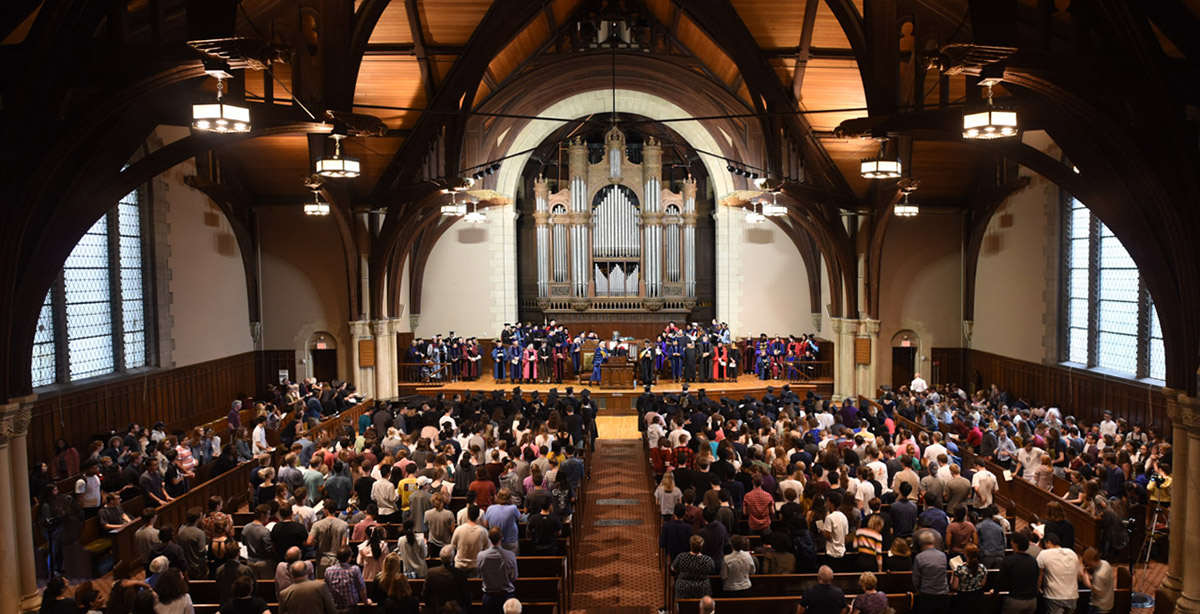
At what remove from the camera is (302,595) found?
6691 millimetres

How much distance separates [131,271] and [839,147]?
1644cm

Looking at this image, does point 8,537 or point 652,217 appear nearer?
point 8,537

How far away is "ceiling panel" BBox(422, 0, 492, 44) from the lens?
17.4m

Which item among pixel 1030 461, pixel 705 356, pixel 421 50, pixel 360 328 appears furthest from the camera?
pixel 705 356

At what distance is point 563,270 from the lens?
28.3m

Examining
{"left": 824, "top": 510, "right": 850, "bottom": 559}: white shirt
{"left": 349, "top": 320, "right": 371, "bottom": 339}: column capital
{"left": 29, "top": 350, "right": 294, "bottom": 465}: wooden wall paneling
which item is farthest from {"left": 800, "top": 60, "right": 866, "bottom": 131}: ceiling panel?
{"left": 29, "top": 350, "right": 294, "bottom": 465}: wooden wall paneling

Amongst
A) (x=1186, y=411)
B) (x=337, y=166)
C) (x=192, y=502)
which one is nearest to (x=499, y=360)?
(x=337, y=166)

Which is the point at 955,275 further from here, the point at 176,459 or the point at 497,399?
the point at 176,459

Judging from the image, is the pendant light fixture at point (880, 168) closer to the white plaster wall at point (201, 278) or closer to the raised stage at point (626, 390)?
the raised stage at point (626, 390)

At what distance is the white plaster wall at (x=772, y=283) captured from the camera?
27688mm

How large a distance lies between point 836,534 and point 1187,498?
416 centimetres

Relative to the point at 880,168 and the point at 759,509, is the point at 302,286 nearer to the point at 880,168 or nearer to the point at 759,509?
the point at 880,168

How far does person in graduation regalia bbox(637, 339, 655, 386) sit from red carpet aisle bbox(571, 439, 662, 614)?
6.67 m

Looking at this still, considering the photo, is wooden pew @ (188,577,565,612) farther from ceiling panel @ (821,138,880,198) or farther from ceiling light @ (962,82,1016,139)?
ceiling panel @ (821,138,880,198)
